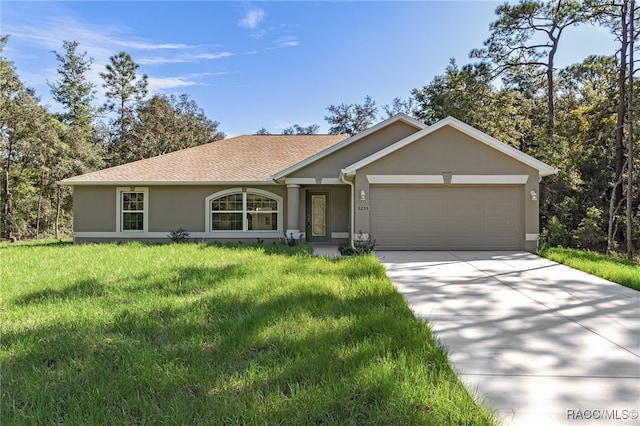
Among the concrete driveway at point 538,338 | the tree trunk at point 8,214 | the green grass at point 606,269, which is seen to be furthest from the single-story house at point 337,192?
the tree trunk at point 8,214

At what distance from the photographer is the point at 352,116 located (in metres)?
37.3

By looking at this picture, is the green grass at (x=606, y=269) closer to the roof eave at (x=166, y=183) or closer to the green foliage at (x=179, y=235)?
the roof eave at (x=166, y=183)

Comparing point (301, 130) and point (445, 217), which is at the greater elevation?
point (301, 130)

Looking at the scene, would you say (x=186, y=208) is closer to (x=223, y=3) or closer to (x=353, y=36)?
(x=223, y=3)

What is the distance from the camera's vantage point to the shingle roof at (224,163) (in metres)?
15.0

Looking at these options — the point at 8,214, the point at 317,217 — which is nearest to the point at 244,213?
the point at 317,217

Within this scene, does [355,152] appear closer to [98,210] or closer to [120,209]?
[120,209]

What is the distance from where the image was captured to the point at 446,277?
813 cm

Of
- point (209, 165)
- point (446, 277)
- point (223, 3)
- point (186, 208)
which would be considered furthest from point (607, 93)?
point (186, 208)

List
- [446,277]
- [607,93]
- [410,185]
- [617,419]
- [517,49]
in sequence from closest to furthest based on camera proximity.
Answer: [617,419]
[446,277]
[410,185]
[607,93]
[517,49]

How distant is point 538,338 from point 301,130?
142 ft

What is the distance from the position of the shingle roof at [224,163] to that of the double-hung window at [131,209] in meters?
0.74

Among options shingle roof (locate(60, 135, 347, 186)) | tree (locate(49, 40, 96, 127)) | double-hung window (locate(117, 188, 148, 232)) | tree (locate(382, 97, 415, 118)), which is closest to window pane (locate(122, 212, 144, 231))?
double-hung window (locate(117, 188, 148, 232))

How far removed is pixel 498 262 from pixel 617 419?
7.70 m
